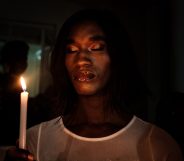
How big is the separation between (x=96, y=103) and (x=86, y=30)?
172 millimetres

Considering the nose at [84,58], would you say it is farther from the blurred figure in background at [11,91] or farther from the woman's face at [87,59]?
the blurred figure in background at [11,91]

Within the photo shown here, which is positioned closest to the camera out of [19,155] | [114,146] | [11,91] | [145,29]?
[19,155]

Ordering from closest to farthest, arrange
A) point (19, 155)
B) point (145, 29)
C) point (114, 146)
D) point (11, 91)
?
point (19, 155) < point (114, 146) < point (11, 91) < point (145, 29)

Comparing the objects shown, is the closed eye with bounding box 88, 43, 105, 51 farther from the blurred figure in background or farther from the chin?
the blurred figure in background

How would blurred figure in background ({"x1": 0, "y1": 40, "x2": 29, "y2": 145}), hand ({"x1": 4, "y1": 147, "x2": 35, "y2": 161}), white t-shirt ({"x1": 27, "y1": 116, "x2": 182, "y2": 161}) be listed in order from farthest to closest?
blurred figure in background ({"x1": 0, "y1": 40, "x2": 29, "y2": 145})
white t-shirt ({"x1": 27, "y1": 116, "x2": 182, "y2": 161})
hand ({"x1": 4, "y1": 147, "x2": 35, "y2": 161})

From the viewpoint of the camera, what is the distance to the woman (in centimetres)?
70

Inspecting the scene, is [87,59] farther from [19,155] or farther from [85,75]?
[19,155]

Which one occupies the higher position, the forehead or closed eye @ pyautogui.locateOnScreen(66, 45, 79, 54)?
the forehead

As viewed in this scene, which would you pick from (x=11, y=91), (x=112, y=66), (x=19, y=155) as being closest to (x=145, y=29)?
(x=112, y=66)

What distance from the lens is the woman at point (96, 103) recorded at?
27.4 inches

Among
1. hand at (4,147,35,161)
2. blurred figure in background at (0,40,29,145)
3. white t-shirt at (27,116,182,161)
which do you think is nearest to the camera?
hand at (4,147,35,161)

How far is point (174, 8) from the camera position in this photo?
98 centimetres

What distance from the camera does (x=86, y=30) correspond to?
749 mm

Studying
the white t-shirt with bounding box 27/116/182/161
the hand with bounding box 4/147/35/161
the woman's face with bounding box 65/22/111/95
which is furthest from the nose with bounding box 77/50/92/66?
the hand with bounding box 4/147/35/161
